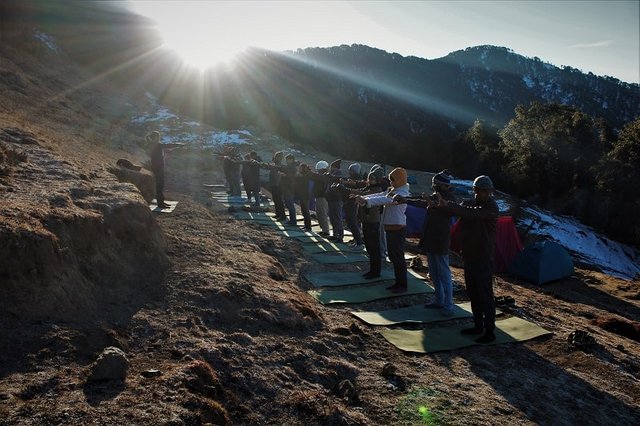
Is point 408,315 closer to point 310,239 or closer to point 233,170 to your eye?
point 310,239

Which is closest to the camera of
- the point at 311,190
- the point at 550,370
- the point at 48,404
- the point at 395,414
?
the point at 48,404

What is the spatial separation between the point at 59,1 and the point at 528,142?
52850 mm

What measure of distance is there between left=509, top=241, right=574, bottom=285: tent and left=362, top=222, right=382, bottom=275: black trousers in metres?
6.30

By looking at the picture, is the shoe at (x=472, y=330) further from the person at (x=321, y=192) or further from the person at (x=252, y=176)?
the person at (x=252, y=176)

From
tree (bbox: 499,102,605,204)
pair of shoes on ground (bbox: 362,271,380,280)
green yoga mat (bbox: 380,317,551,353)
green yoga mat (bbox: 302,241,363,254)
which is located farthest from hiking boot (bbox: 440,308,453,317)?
tree (bbox: 499,102,605,204)

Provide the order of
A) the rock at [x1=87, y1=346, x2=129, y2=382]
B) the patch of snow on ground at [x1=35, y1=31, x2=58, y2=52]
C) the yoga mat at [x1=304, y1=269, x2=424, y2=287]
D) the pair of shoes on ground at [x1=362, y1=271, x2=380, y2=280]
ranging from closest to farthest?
the rock at [x1=87, y1=346, x2=129, y2=382]
the yoga mat at [x1=304, y1=269, x2=424, y2=287]
the pair of shoes on ground at [x1=362, y1=271, x2=380, y2=280]
the patch of snow on ground at [x1=35, y1=31, x2=58, y2=52]

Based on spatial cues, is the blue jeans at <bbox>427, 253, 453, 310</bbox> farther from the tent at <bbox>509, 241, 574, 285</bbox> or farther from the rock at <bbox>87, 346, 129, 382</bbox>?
the tent at <bbox>509, 241, 574, 285</bbox>

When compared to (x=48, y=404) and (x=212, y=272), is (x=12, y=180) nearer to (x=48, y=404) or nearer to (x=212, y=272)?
(x=212, y=272)

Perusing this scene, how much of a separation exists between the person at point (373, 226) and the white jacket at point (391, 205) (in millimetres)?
678

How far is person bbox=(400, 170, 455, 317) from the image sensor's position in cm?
672

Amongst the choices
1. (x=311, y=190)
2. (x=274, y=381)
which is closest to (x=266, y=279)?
(x=274, y=381)

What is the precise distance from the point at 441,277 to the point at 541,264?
711 cm

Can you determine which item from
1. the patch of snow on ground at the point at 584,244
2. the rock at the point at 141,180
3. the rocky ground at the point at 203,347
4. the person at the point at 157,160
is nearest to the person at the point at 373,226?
the rocky ground at the point at 203,347

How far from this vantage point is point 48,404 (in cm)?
323
